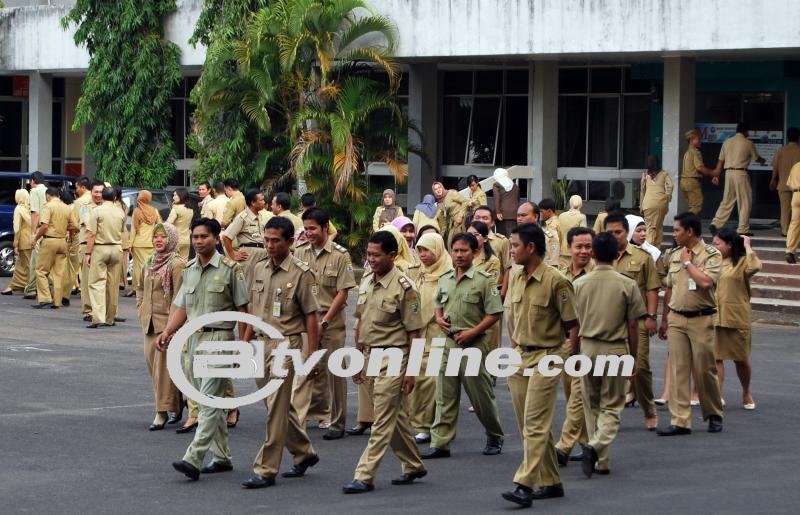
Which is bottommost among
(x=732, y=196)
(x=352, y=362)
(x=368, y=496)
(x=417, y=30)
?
(x=368, y=496)

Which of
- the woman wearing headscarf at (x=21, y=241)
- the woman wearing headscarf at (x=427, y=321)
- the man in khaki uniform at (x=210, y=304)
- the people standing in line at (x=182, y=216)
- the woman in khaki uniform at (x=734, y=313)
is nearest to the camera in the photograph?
the man in khaki uniform at (x=210, y=304)

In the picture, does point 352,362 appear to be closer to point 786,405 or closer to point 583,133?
point 786,405

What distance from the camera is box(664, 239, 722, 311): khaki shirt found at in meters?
12.3

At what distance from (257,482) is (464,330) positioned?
2139mm

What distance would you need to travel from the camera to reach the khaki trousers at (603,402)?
10.4 metres

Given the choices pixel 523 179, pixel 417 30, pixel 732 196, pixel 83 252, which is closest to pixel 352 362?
pixel 83 252

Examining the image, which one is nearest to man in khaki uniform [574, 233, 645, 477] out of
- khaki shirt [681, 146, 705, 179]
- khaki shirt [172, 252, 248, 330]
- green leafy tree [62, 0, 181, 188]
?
khaki shirt [172, 252, 248, 330]

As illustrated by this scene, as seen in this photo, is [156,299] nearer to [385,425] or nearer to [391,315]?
[391,315]

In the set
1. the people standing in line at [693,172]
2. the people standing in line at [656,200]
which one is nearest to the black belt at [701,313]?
the people standing in line at [656,200]

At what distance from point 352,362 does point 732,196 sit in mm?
14362

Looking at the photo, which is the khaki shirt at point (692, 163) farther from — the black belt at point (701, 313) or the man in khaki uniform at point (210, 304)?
the man in khaki uniform at point (210, 304)

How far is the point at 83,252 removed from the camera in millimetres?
19781

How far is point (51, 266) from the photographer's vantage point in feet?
71.4

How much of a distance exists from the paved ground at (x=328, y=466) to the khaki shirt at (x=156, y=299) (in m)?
0.87
